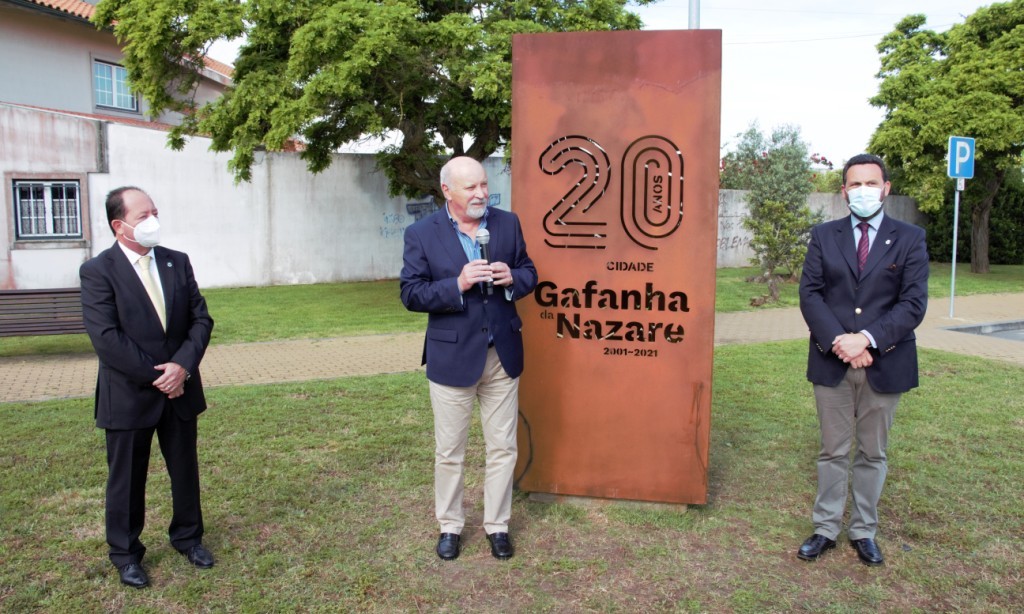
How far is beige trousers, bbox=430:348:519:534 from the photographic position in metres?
4.05

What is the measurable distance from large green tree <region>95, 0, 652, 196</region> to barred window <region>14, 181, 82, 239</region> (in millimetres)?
3914

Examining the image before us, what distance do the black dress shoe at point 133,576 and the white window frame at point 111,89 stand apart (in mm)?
21010

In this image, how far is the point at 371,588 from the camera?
3.79 metres

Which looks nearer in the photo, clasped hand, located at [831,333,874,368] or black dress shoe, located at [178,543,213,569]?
clasped hand, located at [831,333,874,368]

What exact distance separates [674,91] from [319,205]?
1588 cm

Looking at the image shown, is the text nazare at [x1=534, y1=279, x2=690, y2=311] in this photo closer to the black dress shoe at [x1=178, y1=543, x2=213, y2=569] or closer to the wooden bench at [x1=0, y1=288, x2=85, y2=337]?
the black dress shoe at [x1=178, y1=543, x2=213, y2=569]

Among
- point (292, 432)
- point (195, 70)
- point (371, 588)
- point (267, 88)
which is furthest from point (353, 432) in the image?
point (195, 70)

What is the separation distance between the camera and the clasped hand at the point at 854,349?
3.81 meters

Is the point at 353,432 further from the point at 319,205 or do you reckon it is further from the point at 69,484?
the point at 319,205

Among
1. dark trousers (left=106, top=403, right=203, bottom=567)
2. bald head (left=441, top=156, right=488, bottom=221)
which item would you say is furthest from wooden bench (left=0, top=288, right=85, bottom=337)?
bald head (left=441, top=156, right=488, bottom=221)

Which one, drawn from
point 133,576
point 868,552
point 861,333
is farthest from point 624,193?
point 133,576

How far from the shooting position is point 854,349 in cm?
381

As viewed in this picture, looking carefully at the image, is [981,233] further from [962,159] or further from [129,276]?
[129,276]

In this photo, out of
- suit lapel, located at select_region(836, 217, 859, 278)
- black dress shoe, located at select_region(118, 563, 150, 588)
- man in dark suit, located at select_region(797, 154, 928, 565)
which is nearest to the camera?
black dress shoe, located at select_region(118, 563, 150, 588)
